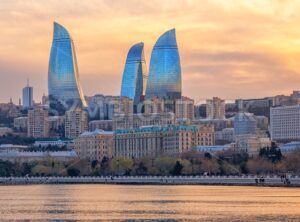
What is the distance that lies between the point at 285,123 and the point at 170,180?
83.5 m

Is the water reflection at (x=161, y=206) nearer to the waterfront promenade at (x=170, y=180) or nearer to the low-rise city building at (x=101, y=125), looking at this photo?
the waterfront promenade at (x=170, y=180)

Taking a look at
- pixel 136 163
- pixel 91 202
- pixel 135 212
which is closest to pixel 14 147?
pixel 136 163

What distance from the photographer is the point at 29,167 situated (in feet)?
417

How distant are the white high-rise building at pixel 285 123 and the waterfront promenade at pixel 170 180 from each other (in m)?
70.9

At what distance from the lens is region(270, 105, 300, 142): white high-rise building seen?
578 feet

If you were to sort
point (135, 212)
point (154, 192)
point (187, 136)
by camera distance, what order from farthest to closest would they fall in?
1. point (187, 136)
2. point (154, 192)
3. point (135, 212)

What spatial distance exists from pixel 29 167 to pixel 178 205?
6985 cm

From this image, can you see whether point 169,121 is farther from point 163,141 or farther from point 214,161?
point 214,161

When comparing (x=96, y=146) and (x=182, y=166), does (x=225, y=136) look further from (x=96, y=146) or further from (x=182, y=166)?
(x=182, y=166)

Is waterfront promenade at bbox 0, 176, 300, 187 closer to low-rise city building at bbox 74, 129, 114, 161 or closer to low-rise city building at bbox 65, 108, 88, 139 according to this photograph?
low-rise city building at bbox 74, 129, 114, 161

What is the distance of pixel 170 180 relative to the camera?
319 feet

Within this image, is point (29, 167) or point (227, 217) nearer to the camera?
point (227, 217)

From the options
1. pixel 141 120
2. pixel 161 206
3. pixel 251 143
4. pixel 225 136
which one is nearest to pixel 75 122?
pixel 141 120

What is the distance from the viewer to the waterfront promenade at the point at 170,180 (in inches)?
3369
